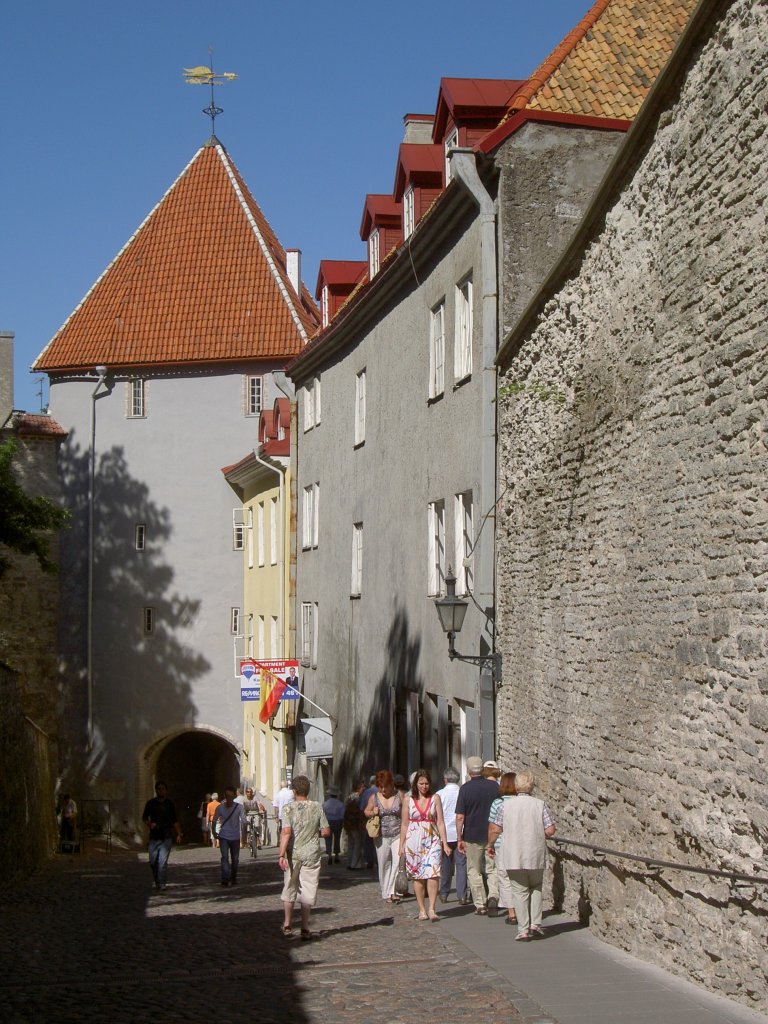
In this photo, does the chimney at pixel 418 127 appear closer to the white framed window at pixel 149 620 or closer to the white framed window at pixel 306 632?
the white framed window at pixel 306 632

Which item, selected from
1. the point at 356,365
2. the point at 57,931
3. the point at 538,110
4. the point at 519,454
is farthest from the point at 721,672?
the point at 356,365

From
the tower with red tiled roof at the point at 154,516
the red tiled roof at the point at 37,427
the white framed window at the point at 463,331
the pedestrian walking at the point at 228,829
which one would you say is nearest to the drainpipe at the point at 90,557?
the tower with red tiled roof at the point at 154,516

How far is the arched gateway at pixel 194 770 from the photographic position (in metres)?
41.0

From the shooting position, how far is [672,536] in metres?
9.09

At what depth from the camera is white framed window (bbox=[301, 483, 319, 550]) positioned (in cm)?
2898

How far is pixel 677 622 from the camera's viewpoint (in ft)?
29.5

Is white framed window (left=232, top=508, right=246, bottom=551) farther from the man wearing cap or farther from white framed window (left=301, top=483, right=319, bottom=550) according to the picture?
the man wearing cap

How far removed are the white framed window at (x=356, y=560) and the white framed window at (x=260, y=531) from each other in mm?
10050

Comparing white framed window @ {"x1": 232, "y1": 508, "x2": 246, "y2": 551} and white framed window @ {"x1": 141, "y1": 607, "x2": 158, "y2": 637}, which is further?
white framed window @ {"x1": 232, "y1": 508, "x2": 246, "y2": 551}

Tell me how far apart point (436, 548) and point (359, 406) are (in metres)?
6.42

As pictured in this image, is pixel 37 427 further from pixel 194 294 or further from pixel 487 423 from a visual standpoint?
pixel 487 423

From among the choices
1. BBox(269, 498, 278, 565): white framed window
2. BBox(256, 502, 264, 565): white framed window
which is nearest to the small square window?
BBox(256, 502, 264, 565): white framed window

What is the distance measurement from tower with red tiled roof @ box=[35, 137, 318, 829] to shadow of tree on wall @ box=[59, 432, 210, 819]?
3 centimetres

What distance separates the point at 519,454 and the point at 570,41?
19.4ft
